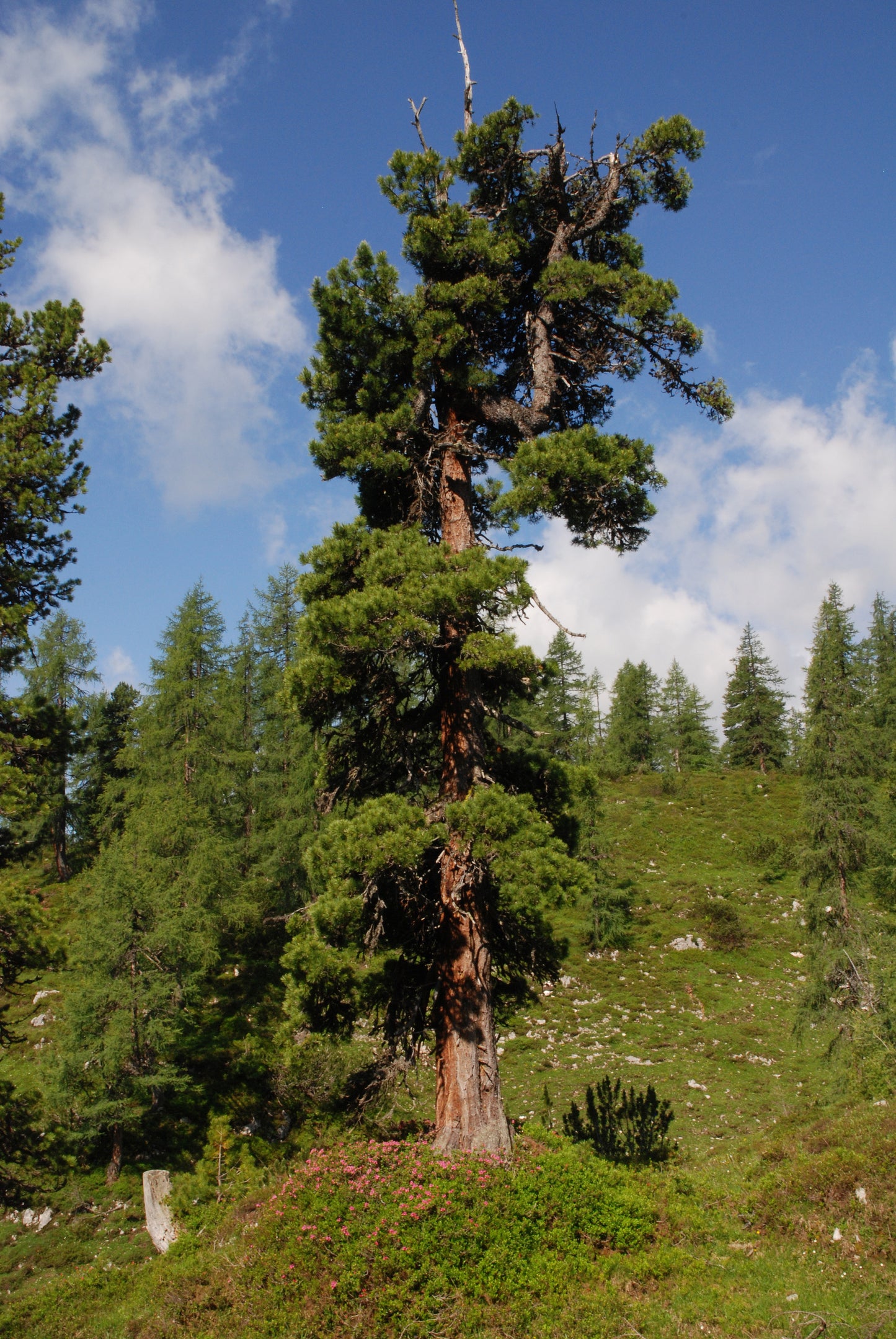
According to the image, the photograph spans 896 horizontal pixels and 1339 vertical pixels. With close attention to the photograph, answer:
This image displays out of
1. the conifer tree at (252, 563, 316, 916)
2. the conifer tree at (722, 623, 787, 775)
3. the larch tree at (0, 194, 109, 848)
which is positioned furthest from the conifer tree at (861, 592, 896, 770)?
the larch tree at (0, 194, 109, 848)

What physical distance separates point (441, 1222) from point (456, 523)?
7376 mm

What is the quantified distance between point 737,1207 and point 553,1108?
1062cm

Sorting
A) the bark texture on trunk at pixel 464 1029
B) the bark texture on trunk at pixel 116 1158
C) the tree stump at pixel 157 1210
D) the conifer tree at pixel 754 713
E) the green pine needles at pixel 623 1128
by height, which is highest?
the conifer tree at pixel 754 713

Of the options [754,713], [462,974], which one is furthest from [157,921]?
[754,713]

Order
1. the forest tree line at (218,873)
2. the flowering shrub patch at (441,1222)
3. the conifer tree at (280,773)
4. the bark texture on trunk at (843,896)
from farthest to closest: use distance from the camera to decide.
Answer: the conifer tree at (280,773) < the bark texture on trunk at (843,896) < the forest tree line at (218,873) < the flowering shrub patch at (441,1222)

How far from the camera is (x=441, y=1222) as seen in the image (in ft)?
18.5

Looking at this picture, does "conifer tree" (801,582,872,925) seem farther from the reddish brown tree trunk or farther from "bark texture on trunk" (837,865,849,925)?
the reddish brown tree trunk

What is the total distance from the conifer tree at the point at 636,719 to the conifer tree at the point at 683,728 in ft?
3.38

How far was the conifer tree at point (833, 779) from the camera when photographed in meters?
19.5

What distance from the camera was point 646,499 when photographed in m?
8.90

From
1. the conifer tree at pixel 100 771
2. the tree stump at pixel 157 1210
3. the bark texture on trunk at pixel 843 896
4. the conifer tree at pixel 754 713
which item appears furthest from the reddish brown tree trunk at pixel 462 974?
the conifer tree at pixel 754 713

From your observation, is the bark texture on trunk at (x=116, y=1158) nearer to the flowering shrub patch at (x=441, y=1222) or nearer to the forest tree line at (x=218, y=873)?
the forest tree line at (x=218, y=873)

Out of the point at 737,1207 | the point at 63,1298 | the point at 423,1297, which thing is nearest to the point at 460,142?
the point at 423,1297

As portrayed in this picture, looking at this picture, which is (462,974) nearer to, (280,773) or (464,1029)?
(464,1029)
